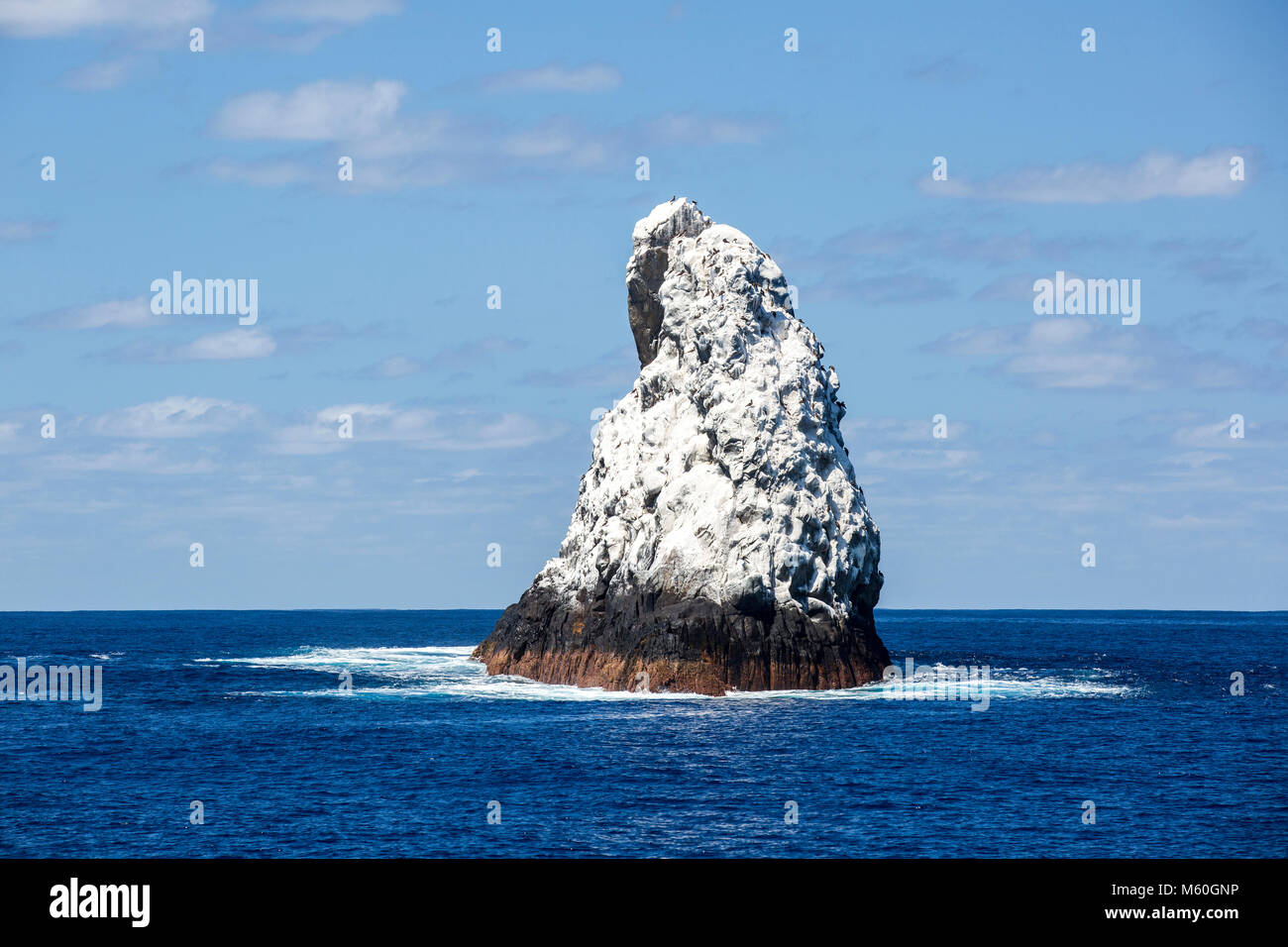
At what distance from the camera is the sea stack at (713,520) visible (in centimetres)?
7512

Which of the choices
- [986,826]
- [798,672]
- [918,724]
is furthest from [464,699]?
[986,826]

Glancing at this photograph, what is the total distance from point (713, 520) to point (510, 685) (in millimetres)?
17811

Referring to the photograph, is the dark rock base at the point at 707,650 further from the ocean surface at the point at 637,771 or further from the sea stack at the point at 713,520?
the ocean surface at the point at 637,771

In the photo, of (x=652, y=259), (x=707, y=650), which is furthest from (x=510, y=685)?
(x=652, y=259)

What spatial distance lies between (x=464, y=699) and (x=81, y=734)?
69.6 ft

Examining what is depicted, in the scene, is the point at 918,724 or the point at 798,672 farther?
the point at 798,672

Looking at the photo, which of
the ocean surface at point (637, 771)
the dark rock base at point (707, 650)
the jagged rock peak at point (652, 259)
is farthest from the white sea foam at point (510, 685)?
the jagged rock peak at point (652, 259)

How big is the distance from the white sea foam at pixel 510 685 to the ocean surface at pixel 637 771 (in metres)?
0.55

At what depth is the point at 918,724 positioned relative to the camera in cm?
6494

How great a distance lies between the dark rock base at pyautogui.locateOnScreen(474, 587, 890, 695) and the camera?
73750mm

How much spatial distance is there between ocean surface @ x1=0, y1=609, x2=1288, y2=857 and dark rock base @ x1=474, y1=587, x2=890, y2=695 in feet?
5.71

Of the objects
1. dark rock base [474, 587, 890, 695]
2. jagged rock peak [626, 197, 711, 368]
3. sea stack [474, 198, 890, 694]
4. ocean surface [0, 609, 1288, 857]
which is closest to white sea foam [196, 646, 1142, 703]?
ocean surface [0, 609, 1288, 857]

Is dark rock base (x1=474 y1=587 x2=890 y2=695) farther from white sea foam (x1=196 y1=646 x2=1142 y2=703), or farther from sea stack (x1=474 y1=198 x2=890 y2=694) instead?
white sea foam (x1=196 y1=646 x2=1142 y2=703)

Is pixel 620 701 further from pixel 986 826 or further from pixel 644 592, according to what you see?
pixel 986 826
